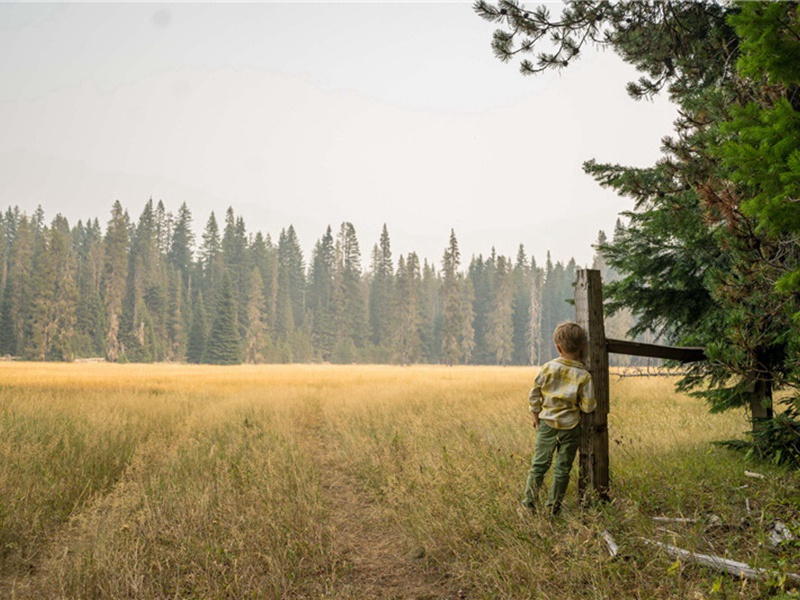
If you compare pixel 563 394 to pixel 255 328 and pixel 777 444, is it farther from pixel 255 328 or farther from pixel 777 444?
pixel 255 328

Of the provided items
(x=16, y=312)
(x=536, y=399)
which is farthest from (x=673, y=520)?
(x=16, y=312)

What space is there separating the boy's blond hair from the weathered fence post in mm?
69

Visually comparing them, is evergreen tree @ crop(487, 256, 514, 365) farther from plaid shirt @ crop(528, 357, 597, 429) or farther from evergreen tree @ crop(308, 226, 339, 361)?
plaid shirt @ crop(528, 357, 597, 429)

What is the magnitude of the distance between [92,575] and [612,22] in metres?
8.43

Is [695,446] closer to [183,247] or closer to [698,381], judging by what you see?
[698,381]

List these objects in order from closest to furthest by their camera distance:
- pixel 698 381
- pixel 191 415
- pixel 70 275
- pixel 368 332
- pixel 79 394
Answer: pixel 698 381, pixel 191 415, pixel 79 394, pixel 70 275, pixel 368 332

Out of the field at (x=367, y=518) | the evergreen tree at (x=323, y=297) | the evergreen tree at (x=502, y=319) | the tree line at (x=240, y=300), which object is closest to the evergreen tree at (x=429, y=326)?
the tree line at (x=240, y=300)

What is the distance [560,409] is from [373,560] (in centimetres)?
212

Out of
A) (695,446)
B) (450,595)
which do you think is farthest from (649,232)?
(450,595)

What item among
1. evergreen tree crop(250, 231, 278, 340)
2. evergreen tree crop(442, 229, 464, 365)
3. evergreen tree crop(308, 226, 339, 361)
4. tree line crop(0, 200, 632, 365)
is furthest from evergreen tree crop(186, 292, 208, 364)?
evergreen tree crop(442, 229, 464, 365)

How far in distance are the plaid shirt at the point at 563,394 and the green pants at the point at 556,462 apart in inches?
3.6

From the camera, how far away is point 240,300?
2667 inches

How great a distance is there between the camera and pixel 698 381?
6965 mm

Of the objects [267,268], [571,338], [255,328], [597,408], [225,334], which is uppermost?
[267,268]
